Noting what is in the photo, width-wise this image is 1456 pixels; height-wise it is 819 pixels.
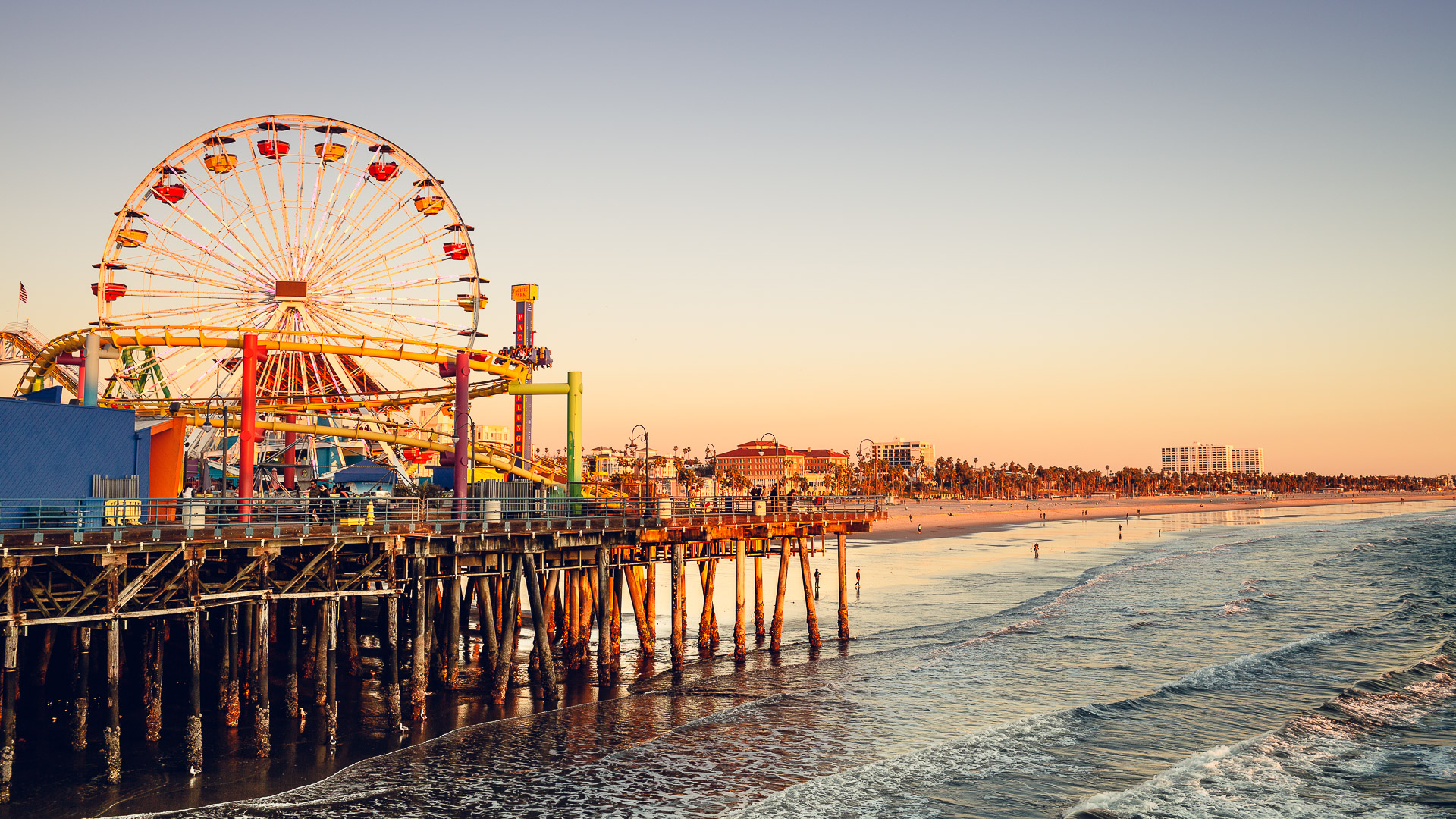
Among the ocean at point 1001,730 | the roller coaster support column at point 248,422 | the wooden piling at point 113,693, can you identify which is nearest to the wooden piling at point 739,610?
the ocean at point 1001,730

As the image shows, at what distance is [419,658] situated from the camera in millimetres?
22906

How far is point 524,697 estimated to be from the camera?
25.8 m

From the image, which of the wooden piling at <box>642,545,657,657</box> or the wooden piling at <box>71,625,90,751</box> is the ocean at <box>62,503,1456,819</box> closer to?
the wooden piling at <box>642,545,657,657</box>

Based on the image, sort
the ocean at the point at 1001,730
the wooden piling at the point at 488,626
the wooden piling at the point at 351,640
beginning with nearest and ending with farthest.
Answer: the ocean at the point at 1001,730 < the wooden piling at the point at 488,626 < the wooden piling at the point at 351,640

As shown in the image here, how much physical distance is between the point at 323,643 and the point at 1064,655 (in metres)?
24.6

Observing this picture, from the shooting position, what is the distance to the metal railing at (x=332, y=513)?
63.9 ft

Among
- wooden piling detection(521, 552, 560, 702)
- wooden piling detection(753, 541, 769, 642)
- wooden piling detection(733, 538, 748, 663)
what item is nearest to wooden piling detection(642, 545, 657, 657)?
wooden piling detection(733, 538, 748, 663)

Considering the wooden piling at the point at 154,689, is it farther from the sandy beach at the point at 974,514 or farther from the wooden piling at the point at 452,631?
the sandy beach at the point at 974,514

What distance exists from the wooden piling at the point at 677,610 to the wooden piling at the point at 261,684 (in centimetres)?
1207

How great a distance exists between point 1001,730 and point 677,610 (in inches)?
412

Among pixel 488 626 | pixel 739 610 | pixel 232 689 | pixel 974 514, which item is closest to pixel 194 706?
pixel 232 689

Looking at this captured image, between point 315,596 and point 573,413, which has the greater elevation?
point 573,413

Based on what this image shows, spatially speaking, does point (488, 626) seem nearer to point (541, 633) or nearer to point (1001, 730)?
point (541, 633)

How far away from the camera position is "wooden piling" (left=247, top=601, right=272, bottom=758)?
65.0 feet
